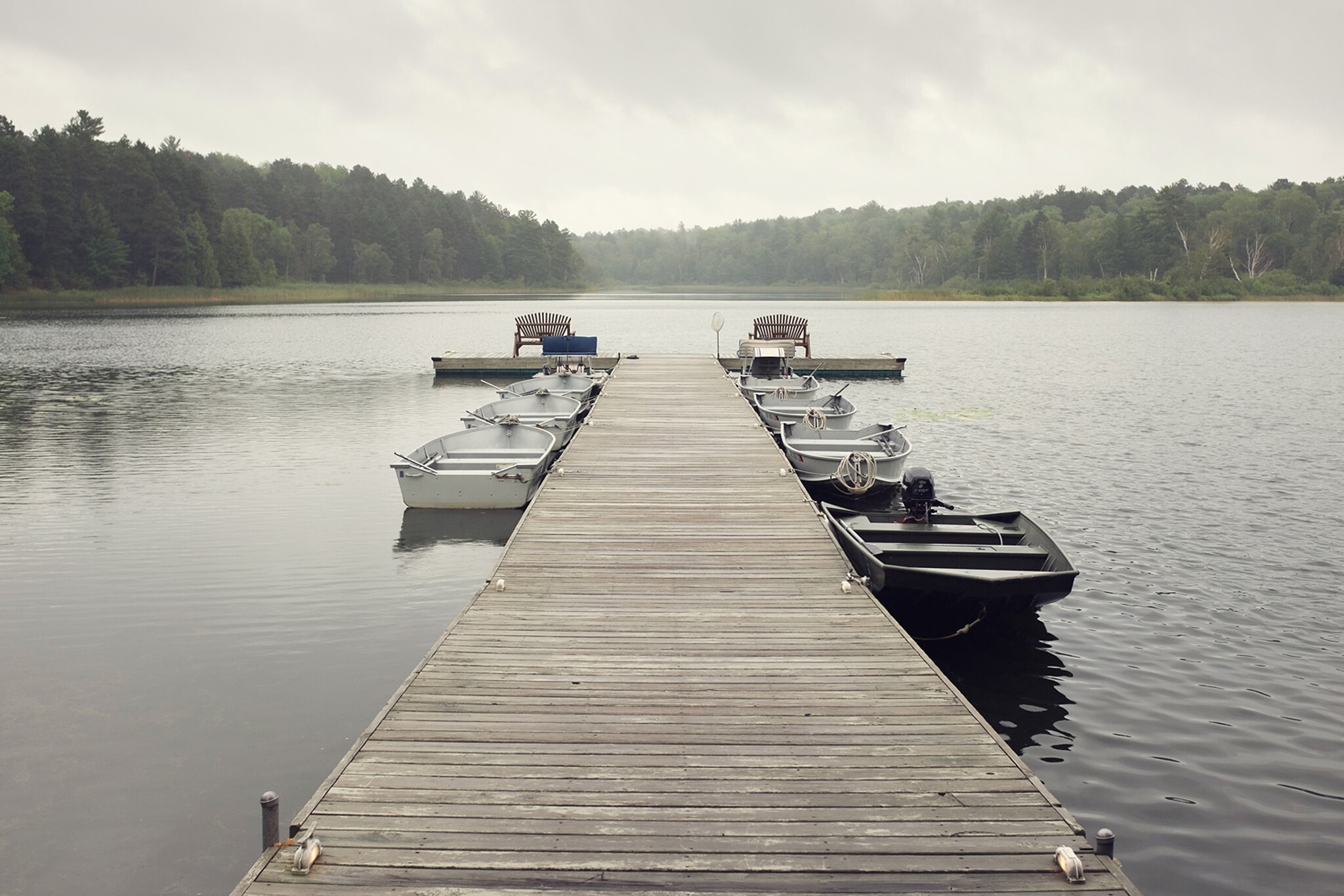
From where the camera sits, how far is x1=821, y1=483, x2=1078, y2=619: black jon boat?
301 inches

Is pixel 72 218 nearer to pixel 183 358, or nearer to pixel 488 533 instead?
pixel 183 358

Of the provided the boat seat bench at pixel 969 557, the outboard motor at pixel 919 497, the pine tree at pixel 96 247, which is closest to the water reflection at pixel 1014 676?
the boat seat bench at pixel 969 557

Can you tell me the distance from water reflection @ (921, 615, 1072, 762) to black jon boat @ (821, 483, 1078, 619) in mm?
461

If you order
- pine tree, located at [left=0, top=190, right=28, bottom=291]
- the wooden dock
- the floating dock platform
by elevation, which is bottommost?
the wooden dock

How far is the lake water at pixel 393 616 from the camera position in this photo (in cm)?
543

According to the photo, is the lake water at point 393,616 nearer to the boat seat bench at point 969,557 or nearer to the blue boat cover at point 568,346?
the boat seat bench at point 969,557

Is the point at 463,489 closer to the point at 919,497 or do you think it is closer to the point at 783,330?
the point at 919,497

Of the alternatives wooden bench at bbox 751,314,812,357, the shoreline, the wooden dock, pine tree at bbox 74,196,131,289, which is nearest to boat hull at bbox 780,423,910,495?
the wooden dock

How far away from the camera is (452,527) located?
12492 mm

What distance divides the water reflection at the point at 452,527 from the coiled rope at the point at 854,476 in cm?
462

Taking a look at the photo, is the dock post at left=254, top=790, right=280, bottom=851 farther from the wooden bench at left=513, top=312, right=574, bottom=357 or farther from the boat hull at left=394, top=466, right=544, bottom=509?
the wooden bench at left=513, top=312, right=574, bottom=357

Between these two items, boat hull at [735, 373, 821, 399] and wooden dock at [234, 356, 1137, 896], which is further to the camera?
boat hull at [735, 373, 821, 399]

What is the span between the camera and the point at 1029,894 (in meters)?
3.59

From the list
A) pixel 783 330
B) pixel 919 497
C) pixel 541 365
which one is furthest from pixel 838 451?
pixel 783 330
